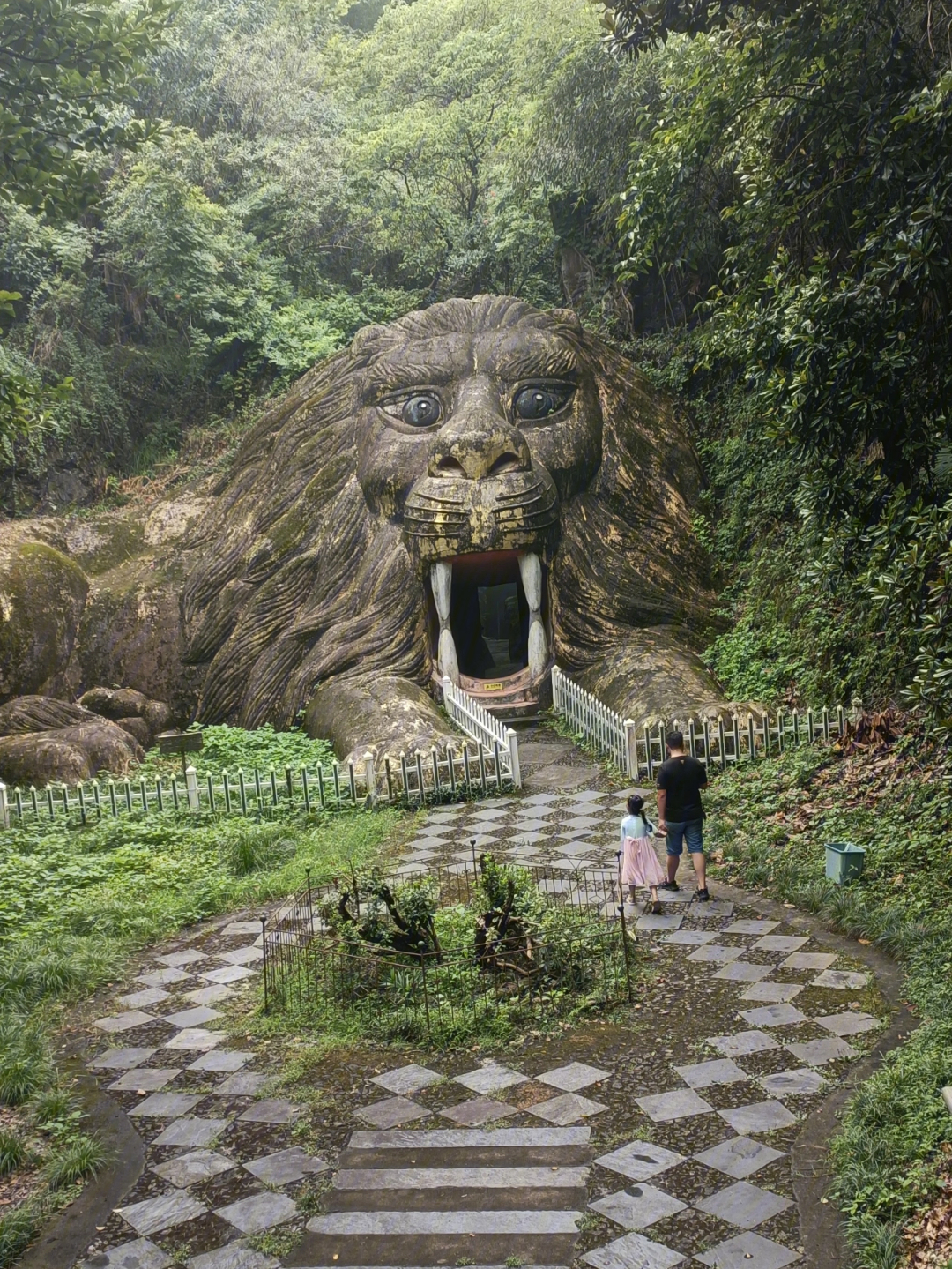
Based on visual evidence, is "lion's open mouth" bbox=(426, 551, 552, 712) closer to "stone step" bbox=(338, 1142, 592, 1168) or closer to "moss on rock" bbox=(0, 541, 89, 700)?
"moss on rock" bbox=(0, 541, 89, 700)

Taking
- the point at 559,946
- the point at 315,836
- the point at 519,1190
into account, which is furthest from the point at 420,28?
the point at 519,1190

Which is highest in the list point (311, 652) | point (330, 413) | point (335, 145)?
point (335, 145)

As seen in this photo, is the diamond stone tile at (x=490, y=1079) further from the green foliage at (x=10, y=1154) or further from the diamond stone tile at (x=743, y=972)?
the green foliage at (x=10, y=1154)

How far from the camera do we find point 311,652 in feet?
47.1

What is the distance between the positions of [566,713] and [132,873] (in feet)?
18.7

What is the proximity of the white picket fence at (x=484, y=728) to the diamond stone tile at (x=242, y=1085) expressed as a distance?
5729 millimetres

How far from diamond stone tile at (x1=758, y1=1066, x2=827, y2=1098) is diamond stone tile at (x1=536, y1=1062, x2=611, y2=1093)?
29.2 inches

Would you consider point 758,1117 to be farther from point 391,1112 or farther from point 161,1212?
point 161,1212

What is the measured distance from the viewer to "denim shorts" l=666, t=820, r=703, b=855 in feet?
26.3

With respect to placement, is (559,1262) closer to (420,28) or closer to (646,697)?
(646,697)

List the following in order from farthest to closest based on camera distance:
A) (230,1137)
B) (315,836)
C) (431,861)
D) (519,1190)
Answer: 1. (315,836)
2. (431,861)
3. (230,1137)
4. (519,1190)

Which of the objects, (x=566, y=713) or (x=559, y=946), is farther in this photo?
(x=566, y=713)

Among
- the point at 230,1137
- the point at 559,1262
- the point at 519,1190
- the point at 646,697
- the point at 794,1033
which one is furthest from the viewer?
the point at 646,697

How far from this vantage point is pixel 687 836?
8086 mm
